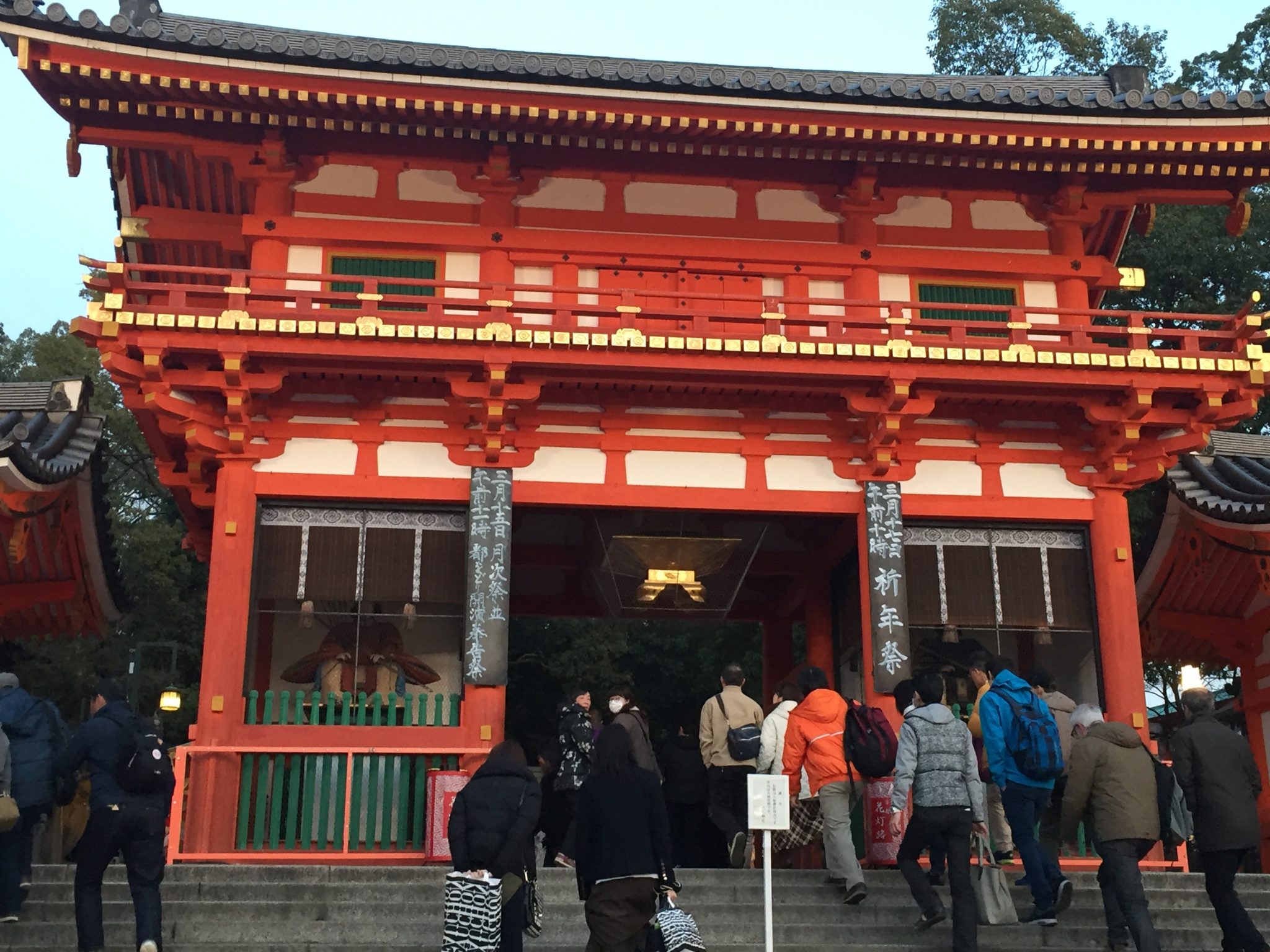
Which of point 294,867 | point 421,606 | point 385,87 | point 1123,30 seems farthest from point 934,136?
point 1123,30

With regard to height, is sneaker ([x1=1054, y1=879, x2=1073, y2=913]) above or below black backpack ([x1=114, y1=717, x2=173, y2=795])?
below

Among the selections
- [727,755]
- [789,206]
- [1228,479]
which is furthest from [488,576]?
[1228,479]

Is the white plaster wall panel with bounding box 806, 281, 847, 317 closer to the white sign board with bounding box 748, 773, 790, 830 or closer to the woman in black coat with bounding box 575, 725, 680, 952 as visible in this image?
the white sign board with bounding box 748, 773, 790, 830

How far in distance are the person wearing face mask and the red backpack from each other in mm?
1468

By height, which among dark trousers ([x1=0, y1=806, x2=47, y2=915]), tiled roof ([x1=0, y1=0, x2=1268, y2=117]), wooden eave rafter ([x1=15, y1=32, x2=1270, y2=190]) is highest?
tiled roof ([x1=0, y1=0, x2=1268, y2=117])

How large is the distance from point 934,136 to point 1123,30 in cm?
2513

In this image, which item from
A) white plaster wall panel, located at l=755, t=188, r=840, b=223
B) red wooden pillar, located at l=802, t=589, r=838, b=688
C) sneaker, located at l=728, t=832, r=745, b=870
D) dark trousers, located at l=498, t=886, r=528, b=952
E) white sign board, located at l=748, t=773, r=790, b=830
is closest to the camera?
dark trousers, located at l=498, t=886, r=528, b=952

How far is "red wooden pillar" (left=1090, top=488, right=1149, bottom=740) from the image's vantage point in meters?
12.8

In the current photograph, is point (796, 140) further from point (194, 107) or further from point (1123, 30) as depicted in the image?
point (1123, 30)

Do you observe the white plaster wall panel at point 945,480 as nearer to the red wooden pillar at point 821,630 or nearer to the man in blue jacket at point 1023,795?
the red wooden pillar at point 821,630

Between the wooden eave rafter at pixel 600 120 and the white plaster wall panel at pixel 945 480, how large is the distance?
313cm

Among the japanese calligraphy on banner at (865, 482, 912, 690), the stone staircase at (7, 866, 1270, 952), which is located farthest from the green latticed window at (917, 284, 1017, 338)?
the stone staircase at (7, 866, 1270, 952)

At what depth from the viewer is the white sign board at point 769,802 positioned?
8.28 m

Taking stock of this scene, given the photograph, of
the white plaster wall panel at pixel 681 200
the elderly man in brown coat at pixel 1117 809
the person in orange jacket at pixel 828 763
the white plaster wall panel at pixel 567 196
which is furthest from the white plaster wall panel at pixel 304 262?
the elderly man in brown coat at pixel 1117 809
